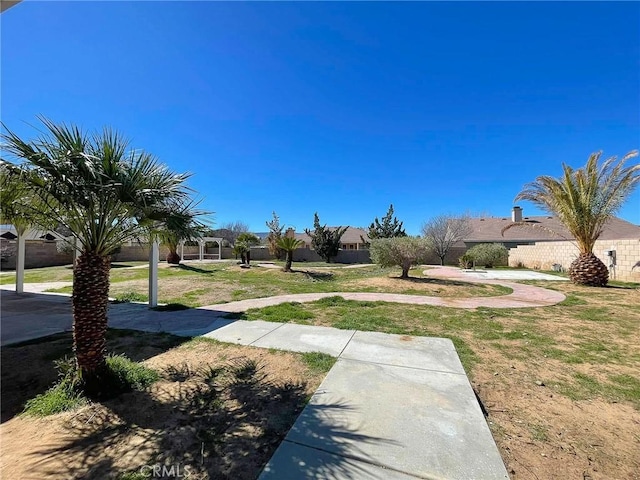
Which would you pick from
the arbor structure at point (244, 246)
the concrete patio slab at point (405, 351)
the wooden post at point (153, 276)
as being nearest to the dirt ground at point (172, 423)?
the concrete patio slab at point (405, 351)

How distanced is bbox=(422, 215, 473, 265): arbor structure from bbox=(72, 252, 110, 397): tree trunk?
26519mm

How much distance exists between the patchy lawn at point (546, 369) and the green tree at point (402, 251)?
194 inches

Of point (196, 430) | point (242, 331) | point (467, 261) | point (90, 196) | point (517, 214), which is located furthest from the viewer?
point (517, 214)

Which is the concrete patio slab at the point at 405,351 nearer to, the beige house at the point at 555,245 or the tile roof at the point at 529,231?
the beige house at the point at 555,245

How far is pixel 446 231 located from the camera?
1089 inches

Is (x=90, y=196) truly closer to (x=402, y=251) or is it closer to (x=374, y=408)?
(x=374, y=408)

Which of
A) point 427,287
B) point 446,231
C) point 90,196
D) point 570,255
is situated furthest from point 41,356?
point 446,231

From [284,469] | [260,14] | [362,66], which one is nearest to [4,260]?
[260,14]

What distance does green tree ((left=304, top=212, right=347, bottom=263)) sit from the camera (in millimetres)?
28344

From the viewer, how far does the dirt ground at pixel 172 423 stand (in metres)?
2.11

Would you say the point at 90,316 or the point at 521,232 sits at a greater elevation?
the point at 521,232

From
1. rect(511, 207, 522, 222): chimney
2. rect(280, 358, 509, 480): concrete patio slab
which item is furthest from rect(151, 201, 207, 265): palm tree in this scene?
rect(511, 207, 522, 222): chimney

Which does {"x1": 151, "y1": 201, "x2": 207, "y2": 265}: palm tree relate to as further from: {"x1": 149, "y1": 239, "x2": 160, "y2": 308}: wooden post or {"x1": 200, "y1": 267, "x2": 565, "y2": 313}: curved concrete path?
{"x1": 149, "y1": 239, "x2": 160, "y2": 308}: wooden post

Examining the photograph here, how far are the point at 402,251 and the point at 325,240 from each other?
16.1m
